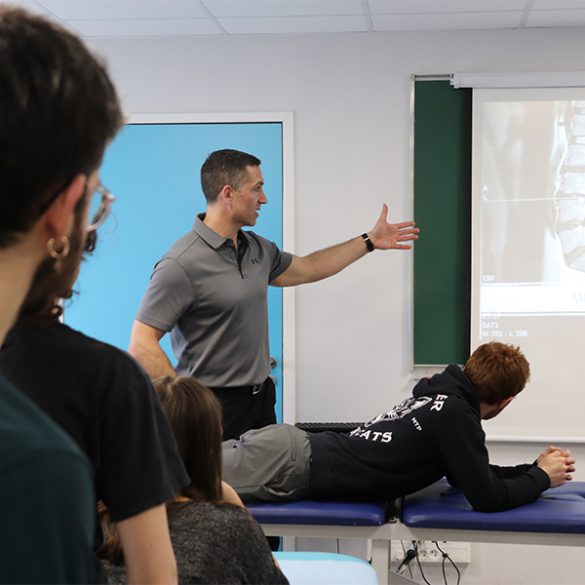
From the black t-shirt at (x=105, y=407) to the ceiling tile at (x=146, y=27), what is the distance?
2.96 m

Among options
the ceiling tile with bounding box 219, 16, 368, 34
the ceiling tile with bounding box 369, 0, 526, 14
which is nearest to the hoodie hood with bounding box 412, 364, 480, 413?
the ceiling tile with bounding box 369, 0, 526, 14

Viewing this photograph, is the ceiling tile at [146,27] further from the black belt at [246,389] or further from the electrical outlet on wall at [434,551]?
the electrical outlet on wall at [434,551]

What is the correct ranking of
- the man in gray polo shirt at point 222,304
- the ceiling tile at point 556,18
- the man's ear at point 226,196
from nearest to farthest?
the man in gray polo shirt at point 222,304 < the man's ear at point 226,196 < the ceiling tile at point 556,18

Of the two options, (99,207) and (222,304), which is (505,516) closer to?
(222,304)

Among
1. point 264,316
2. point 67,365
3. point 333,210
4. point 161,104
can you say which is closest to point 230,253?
point 264,316

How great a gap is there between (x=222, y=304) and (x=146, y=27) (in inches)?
56.8

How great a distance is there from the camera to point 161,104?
3877 millimetres

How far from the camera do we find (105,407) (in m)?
0.88

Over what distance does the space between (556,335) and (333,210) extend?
1.12 meters

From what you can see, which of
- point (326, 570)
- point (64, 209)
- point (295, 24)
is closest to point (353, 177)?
point (295, 24)

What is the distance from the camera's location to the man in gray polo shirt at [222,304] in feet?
9.80

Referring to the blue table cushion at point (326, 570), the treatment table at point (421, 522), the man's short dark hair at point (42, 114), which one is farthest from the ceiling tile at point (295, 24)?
the man's short dark hair at point (42, 114)

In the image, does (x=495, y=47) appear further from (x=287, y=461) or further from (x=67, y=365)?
(x=67, y=365)

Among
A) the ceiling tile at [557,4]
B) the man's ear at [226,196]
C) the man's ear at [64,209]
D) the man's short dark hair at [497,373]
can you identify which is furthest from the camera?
the ceiling tile at [557,4]
